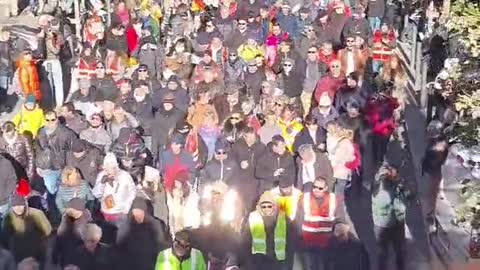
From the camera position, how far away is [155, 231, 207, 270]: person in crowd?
10391mm

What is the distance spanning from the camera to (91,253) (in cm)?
1066

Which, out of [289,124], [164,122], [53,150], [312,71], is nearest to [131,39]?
[312,71]

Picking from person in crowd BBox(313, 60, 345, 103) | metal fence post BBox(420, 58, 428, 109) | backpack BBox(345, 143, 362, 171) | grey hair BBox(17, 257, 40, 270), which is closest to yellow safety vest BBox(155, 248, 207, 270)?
grey hair BBox(17, 257, 40, 270)

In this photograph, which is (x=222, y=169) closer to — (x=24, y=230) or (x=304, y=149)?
(x=304, y=149)

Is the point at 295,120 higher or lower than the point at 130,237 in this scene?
higher

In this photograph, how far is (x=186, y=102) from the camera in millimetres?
Result: 14086

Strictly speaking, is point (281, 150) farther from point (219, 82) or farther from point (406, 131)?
point (406, 131)

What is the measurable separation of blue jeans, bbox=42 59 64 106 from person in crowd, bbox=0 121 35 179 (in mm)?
4058

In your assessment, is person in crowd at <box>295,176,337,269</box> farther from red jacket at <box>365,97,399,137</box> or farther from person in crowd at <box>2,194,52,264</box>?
red jacket at <box>365,97,399,137</box>

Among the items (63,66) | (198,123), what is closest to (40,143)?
(198,123)

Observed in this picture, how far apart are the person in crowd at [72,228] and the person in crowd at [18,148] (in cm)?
135

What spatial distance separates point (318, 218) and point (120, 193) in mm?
1977

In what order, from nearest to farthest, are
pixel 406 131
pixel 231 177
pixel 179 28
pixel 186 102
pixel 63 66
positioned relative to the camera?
pixel 231 177 → pixel 186 102 → pixel 406 131 → pixel 63 66 → pixel 179 28

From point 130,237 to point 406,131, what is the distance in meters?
5.91
